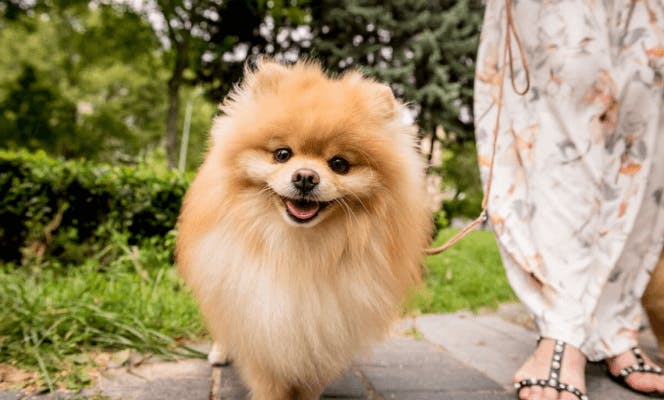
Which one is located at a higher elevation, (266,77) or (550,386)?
(266,77)

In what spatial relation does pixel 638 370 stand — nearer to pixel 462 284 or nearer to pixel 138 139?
pixel 462 284

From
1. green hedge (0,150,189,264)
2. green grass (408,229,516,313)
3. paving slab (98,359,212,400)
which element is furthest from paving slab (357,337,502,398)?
green hedge (0,150,189,264)

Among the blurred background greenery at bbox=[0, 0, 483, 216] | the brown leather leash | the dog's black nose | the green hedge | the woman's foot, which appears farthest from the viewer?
the blurred background greenery at bbox=[0, 0, 483, 216]

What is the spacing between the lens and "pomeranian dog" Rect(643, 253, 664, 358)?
266 centimetres

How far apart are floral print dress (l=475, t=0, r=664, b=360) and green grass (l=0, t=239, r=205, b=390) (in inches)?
74.8

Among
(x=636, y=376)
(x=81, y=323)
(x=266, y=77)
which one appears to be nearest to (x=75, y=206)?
(x=81, y=323)

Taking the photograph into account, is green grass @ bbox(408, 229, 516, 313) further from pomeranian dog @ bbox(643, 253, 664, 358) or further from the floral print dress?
pomeranian dog @ bbox(643, 253, 664, 358)

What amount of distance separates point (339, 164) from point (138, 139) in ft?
65.8

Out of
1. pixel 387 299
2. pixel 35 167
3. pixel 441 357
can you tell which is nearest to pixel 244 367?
pixel 387 299

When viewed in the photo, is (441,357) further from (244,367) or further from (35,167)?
(35,167)

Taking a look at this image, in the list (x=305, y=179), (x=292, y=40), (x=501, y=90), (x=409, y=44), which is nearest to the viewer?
(x=305, y=179)

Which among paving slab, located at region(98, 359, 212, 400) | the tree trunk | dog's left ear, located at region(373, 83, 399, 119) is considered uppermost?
the tree trunk

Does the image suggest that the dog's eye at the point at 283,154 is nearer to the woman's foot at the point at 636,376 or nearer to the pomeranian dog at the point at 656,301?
the woman's foot at the point at 636,376

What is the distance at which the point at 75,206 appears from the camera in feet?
15.6
